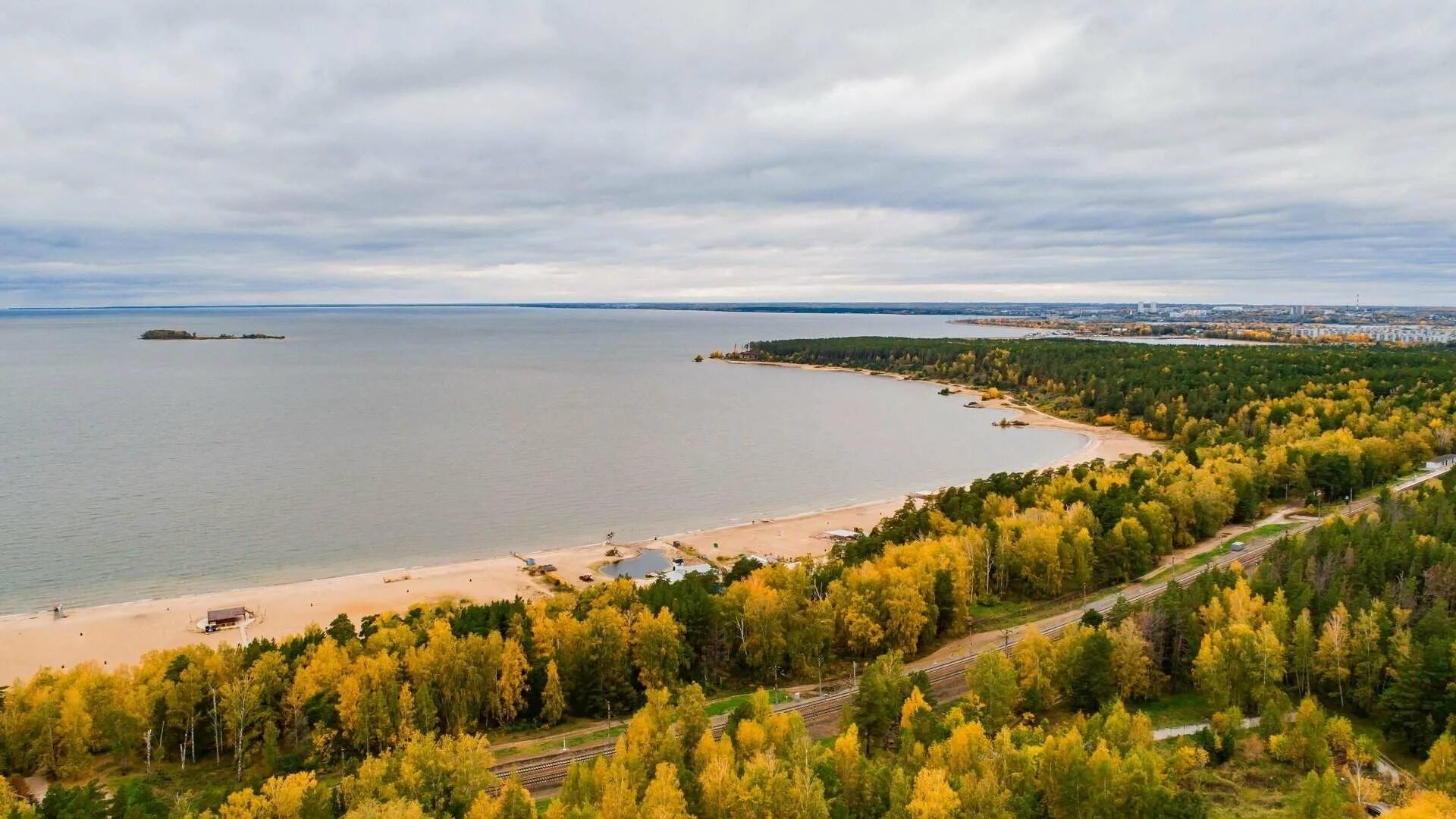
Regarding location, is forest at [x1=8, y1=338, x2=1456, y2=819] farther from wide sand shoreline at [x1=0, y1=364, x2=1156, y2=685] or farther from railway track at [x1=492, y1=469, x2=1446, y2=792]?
wide sand shoreline at [x1=0, y1=364, x2=1156, y2=685]

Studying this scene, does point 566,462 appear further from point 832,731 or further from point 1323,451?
point 1323,451

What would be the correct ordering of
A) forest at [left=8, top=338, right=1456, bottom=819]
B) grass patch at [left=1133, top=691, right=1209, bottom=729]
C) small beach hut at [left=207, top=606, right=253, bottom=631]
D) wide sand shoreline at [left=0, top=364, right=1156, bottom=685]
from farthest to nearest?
small beach hut at [left=207, top=606, right=253, bottom=631] → wide sand shoreline at [left=0, top=364, right=1156, bottom=685] → grass patch at [left=1133, top=691, right=1209, bottom=729] → forest at [left=8, top=338, right=1456, bottom=819]

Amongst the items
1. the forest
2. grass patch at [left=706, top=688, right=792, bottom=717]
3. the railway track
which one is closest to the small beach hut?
the forest

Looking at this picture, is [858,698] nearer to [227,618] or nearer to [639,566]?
[639,566]

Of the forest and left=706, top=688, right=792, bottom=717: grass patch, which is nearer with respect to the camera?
the forest

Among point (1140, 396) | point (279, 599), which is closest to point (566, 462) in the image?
point (279, 599)
